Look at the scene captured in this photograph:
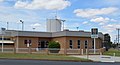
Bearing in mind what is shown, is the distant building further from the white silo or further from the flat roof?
the white silo

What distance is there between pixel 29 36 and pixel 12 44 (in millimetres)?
4087

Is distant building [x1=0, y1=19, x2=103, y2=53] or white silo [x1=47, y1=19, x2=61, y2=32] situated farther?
white silo [x1=47, y1=19, x2=61, y2=32]

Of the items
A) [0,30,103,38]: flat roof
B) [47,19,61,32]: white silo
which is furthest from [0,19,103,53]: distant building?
[47,19,61,32]: white silo

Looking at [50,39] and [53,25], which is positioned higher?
[53,25]

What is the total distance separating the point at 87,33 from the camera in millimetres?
53719

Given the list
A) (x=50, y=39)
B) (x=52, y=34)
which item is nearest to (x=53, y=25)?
(x=50, y=39)

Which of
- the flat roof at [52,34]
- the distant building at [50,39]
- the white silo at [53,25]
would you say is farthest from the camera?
the white silo at [53,25]

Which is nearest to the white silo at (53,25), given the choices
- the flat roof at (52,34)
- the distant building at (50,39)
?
the distant building at (50,39)

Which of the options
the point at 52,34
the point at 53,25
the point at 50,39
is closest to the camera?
the point at 52,34

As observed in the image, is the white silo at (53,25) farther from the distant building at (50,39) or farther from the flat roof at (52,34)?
the flat roof at (52,34)

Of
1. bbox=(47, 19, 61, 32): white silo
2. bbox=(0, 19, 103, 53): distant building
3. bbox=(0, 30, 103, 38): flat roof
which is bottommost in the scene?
bbox=(0, 19, 103, 53): distant building

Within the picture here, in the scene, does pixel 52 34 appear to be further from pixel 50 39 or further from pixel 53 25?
pixel 53 25

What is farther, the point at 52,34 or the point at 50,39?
the point at 50,39

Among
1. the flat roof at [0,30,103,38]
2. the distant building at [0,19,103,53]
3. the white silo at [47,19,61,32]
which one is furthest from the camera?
the white silo at [47,19,61,32]
